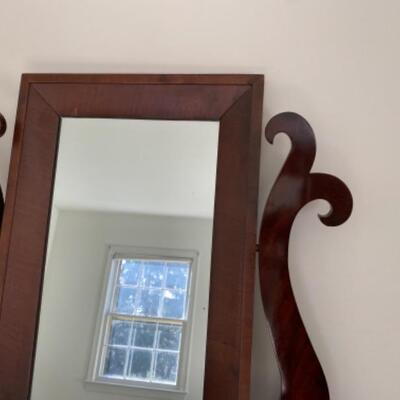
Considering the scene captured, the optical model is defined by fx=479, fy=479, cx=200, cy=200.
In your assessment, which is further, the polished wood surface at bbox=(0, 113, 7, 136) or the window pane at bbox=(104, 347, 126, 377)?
the polished wood surface at bbox=(0, 113, 7, 136)

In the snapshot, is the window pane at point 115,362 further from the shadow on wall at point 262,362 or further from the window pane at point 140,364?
the shadow on wall at point 262,362

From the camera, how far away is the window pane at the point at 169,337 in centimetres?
91

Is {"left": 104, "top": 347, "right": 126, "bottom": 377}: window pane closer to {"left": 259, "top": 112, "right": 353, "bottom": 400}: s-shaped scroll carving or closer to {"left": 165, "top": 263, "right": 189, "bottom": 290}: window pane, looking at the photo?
{"left": 165, "top": 263, "right": 189, "bottom": 290}: window pane

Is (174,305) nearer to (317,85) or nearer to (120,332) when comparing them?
(120,332)

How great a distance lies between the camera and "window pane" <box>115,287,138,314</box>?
938 millimetres

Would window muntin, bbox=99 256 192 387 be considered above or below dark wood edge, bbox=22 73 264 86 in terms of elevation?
below

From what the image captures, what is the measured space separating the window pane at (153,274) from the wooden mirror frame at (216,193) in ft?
0.35

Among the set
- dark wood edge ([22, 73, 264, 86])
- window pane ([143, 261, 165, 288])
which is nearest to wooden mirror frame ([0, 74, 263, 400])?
dark wood edge ([22, 73, 264, 86])

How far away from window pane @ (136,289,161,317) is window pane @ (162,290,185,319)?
0.02 meters

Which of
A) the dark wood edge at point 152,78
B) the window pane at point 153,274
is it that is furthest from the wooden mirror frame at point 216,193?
the window pane at point 153,274


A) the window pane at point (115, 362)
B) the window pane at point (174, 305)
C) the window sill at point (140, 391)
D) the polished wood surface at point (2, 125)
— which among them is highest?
the polished wood surface at point (2, 125)

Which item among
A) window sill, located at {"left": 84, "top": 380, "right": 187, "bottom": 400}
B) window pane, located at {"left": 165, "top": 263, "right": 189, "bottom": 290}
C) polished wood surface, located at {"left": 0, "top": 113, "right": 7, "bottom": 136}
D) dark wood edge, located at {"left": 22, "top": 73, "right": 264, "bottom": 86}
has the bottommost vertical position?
window sill, located at {"left": 84, "top": 380, "right": 187, "bottom": 400}

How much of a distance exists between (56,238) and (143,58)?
0.45 meters

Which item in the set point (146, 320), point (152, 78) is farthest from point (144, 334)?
point (152, 78)
